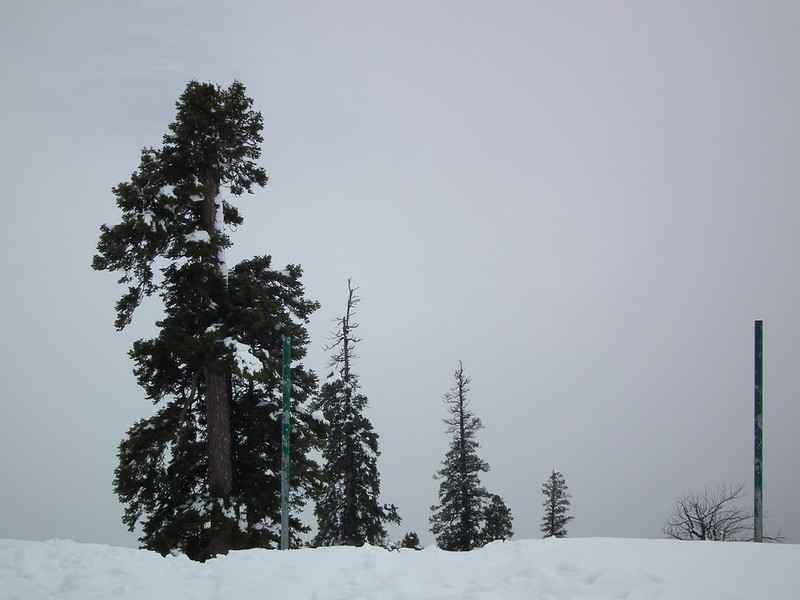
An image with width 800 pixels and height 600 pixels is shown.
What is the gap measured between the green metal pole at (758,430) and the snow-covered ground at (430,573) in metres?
4.43

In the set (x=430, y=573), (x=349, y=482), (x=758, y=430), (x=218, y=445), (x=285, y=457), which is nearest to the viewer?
(x=430, y=573)

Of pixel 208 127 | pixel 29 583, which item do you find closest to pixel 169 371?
pixel 208 127

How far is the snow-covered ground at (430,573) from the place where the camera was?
696 centimetres

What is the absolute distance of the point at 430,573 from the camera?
850 centimetres

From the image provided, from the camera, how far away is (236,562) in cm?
938

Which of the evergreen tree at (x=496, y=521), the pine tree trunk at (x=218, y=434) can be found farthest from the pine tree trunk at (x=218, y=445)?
the evergreen tree at (x=496, y=521)

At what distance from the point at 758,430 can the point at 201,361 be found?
43.5ft

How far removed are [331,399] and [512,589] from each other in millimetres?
23059

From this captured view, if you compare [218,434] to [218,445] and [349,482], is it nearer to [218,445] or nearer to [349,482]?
[218,445]

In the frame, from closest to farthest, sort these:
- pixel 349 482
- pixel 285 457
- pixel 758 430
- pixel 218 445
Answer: pixel 758 430
pixel 285 457
pixel 218 445
pixel 349 482

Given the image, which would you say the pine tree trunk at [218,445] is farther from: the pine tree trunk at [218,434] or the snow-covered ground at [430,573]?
the snow-covered ground at [430,573]

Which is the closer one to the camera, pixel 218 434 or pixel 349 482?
pixel 218 434

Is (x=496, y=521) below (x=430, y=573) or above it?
below

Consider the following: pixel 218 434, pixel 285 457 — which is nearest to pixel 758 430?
pixel 285 457
